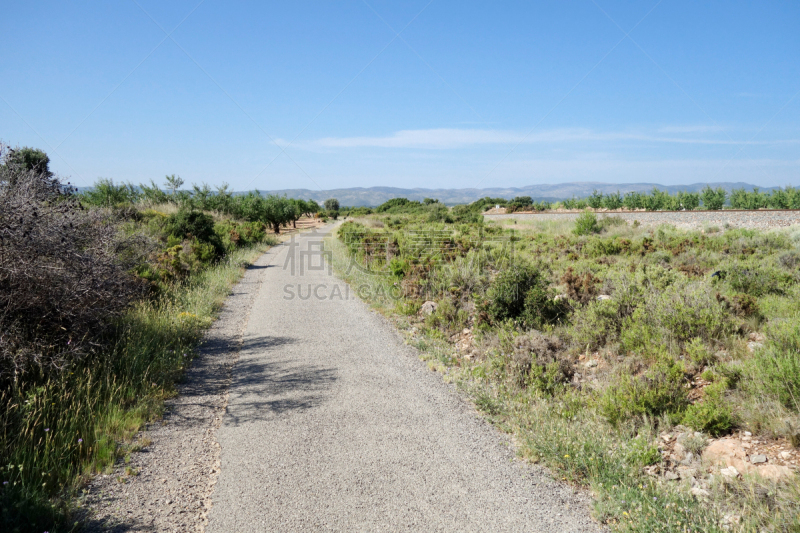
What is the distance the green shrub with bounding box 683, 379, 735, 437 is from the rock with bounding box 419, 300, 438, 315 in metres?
5.52

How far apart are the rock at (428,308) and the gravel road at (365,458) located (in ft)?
7.38

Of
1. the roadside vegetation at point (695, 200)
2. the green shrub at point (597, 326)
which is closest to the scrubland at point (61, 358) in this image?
the green shrub at point (597, 326)

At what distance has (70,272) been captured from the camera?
5.12 meters

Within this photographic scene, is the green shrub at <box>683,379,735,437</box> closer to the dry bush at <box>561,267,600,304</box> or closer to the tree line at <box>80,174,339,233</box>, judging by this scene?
the dry bush at <box>561,267,600,304</box>

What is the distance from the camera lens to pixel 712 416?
4039 millimetres

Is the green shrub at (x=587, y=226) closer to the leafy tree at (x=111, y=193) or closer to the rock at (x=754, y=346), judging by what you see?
the rock at (x=754, y=346)

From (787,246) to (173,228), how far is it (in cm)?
2142

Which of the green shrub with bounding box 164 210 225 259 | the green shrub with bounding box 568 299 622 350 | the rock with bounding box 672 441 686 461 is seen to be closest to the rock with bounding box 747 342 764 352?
the green shrub with bounding box 568 299 622 350

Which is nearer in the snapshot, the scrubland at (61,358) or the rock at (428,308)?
the scrubland at (61,358)

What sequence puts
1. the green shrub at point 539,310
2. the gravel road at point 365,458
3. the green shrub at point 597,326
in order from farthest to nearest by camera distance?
the green shrub at point 539,310, the green shrub at point 597,326, the gravel road at point 365,458

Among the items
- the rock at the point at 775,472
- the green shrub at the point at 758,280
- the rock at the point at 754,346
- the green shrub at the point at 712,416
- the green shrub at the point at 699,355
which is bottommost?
the rock at the point at 775,472

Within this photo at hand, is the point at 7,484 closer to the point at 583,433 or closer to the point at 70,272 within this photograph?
the point at 70,272

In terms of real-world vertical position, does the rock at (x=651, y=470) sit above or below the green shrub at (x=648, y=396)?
below

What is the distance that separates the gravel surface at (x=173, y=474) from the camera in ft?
10.2
